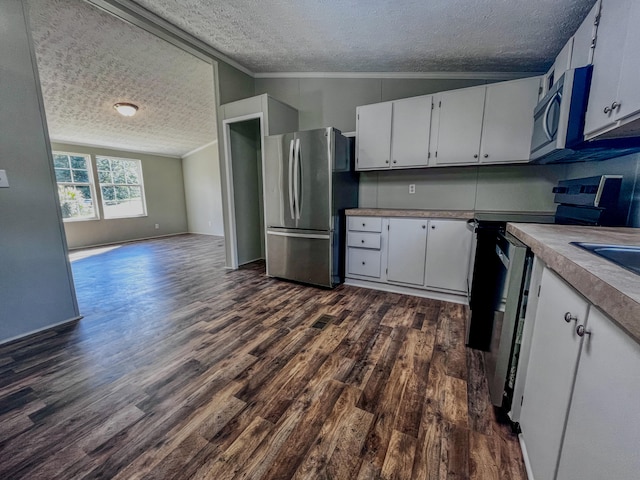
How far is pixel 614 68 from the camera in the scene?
3.74 ft

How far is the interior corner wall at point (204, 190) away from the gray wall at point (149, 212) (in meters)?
0.25

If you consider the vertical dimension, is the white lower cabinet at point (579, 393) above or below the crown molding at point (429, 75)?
below

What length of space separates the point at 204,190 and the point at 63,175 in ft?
9.22

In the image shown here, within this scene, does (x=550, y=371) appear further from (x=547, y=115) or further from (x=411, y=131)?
(x=411, y=131)

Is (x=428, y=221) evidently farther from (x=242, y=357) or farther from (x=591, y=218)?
(x=242, y=357)

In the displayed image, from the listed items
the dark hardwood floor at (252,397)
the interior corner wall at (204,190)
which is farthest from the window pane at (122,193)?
the dark hardwood floor at (252,397)

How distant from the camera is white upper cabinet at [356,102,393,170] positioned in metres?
2.89

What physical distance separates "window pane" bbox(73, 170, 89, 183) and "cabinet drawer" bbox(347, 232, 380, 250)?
625 centimetres

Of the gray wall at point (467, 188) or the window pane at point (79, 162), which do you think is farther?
the window pane at point (79, 162)

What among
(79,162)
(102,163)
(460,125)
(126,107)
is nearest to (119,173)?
(102,163)

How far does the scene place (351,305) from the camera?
2.59 metres

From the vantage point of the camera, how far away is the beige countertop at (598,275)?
460 mm

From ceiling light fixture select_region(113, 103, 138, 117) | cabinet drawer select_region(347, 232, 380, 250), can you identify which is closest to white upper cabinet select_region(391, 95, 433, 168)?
cabinet drawer select_region(347, 232, 380, 250)

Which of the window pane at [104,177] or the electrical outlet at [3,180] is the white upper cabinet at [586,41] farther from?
the window pane at [104,177]
